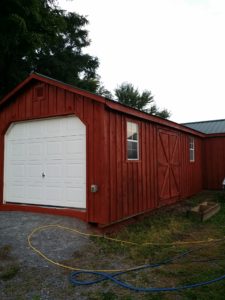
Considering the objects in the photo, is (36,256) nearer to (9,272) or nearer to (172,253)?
(9,272)

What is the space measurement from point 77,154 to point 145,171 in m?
2.23

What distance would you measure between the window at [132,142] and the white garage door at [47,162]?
→ 4.14 feet

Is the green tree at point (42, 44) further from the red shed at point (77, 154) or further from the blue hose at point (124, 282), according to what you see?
the blue hose at point (124, 282)

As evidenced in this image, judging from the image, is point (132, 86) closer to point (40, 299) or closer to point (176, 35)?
point (176, 35)

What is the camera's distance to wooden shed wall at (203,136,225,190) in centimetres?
1313

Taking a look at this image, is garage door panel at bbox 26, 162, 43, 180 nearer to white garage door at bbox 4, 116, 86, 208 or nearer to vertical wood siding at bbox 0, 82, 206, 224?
white garage door at bbox 4, 116, 86, 208

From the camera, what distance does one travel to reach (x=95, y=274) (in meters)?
3.70

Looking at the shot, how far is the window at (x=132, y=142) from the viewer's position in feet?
22.0

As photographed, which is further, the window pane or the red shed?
the window pane

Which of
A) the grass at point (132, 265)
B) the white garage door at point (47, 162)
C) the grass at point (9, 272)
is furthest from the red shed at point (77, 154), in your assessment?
the grass at point (9, 272)

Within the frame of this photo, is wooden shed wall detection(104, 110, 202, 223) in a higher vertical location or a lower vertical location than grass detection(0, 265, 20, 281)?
higher

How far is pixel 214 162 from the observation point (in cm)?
1334

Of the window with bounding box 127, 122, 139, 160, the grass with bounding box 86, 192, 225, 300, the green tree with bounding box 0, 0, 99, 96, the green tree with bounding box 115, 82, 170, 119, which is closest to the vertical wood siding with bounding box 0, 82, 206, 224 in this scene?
the window with bounding box 127, 122, 139, 160

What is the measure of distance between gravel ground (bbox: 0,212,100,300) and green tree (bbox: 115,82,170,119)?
29482 millimetres
